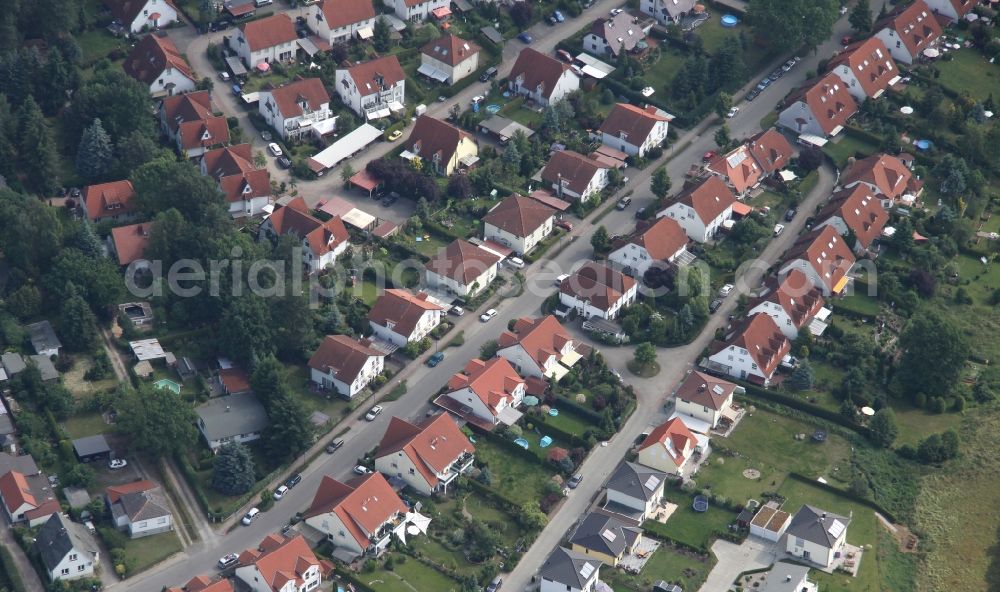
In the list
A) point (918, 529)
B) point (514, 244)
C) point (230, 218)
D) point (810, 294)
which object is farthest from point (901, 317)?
point (230, 218)

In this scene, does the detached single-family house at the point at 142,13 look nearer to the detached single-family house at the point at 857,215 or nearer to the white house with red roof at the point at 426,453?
the white house with red roof at the point at 426,453

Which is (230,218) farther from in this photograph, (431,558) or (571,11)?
(571,11)

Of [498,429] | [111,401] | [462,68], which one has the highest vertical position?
[462,68]

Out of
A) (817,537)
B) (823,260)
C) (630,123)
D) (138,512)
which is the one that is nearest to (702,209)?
(823,260)

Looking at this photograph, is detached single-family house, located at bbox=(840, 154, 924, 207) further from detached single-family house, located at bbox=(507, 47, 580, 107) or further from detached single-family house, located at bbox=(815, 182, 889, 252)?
detached single-family house, located at bbox=(507, 47, 580, 107)

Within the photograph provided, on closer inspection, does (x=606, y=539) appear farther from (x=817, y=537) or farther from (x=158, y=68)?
(x=158, y=68)

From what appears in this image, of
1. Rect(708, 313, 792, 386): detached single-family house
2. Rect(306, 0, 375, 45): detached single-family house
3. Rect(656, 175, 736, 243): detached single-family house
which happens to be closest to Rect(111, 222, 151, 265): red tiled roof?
Rect(306, 0, 375, 45): detached single-family house
